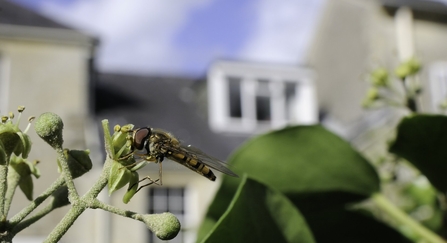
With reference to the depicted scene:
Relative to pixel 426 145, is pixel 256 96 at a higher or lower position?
lower

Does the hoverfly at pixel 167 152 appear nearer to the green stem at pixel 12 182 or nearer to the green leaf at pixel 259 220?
the green leaf at pixel 259 220

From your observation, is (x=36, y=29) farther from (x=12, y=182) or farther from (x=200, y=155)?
(x=12, y=182)

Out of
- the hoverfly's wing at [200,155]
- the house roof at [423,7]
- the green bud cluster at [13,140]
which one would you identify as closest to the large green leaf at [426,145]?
the hoverfly's wing at [200,155]

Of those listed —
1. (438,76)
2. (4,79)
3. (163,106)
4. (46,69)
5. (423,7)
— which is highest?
(423,7)

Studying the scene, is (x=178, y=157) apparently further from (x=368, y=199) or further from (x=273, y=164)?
(x=368, y=199)

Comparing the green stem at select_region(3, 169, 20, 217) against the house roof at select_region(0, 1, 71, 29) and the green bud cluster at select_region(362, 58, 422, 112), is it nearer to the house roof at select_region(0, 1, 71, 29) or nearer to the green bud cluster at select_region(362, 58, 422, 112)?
the green bud cluster at select_region(362, 58, 422, 112)

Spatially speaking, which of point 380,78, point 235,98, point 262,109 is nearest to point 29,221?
point 380,78

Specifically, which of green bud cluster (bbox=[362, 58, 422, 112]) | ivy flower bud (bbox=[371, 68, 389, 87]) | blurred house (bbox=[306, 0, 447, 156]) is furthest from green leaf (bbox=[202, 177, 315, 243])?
blurred house (bbox=[306, 0, 447, 156])

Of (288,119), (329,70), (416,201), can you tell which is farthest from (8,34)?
(416,201)
